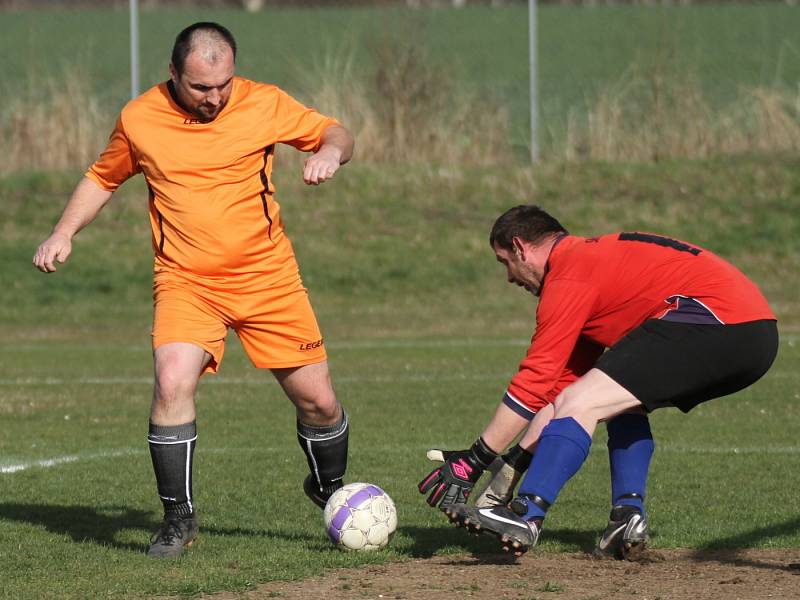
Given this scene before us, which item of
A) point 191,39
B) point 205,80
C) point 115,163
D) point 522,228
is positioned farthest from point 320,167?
point 115,163

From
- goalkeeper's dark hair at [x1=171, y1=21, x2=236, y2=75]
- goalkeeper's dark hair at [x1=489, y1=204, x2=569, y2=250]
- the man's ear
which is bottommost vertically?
the man's ear

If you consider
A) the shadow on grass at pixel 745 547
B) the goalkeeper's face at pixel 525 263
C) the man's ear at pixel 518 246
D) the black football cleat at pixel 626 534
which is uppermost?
the man's ear at pixel 518 246

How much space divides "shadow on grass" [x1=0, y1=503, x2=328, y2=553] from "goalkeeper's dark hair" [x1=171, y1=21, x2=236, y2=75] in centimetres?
220

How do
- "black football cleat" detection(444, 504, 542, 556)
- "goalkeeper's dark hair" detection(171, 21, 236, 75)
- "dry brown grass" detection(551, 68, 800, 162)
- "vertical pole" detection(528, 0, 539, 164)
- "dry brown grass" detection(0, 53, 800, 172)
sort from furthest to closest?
"dry brown grass" detection(551, 68, 800, 162), "dry brown grass" detection(0, 53, 800, 172), "vertical pole" detection(528, 0, 539, 164), "goalkeeper's dark hair" detection(171, 21, 236, 75), "black football cleat" detection(444, 504, 542, 556)

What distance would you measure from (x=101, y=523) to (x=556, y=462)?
8.81ft

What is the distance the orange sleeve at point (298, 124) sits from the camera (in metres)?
6.93

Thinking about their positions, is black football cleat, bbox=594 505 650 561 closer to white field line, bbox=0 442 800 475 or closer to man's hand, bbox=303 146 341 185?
man's hand, bbox=303 146 341 185

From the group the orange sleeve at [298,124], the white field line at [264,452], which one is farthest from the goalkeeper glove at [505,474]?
the white field line at [264,452]

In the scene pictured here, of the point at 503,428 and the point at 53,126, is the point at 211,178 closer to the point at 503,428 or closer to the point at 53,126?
the point at 503,428

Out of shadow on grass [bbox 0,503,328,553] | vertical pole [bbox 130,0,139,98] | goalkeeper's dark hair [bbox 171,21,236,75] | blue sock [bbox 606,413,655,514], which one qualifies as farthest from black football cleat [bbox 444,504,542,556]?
vertical pole [bbox 130,0,139,98]

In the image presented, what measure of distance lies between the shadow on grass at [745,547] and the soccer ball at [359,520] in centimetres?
137

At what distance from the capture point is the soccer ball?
6.66 m

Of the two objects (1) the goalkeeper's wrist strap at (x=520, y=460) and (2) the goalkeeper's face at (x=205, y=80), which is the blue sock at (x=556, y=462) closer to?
(1) the goalkeeper's wrist strap at (x=520, y=460)

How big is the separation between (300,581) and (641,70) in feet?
52.7
